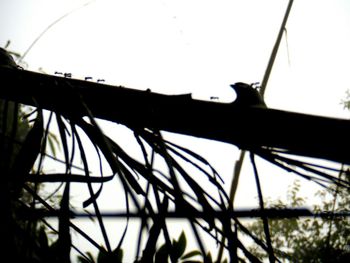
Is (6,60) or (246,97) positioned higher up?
(6,60)

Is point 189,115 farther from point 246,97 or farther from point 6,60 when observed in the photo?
point 6,60

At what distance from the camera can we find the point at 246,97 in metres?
0.58

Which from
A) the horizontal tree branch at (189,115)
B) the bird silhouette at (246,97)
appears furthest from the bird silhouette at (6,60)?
the bird silhouette at (246,97)

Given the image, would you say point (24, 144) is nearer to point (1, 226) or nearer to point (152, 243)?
point (1, 226)

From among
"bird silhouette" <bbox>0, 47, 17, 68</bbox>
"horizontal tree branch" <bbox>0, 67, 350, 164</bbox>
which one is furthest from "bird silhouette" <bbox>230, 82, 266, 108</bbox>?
"bird silhouette" <bbox>0, 47, 17, 68</bbox>

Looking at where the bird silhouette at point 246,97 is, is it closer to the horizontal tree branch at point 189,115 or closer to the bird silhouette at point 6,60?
the horizontal tree branch at point 189,115

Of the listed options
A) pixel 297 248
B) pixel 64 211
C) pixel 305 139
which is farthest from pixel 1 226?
pixel 297 248

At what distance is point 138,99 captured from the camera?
2.07 feet

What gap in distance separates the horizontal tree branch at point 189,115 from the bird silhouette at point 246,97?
17 millimetres

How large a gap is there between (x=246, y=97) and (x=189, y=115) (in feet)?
0.41

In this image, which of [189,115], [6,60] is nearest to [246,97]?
[189,115]

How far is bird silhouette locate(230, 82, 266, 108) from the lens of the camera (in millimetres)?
575

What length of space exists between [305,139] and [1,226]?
24.1 inches

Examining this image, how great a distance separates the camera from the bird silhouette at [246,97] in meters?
0.58
